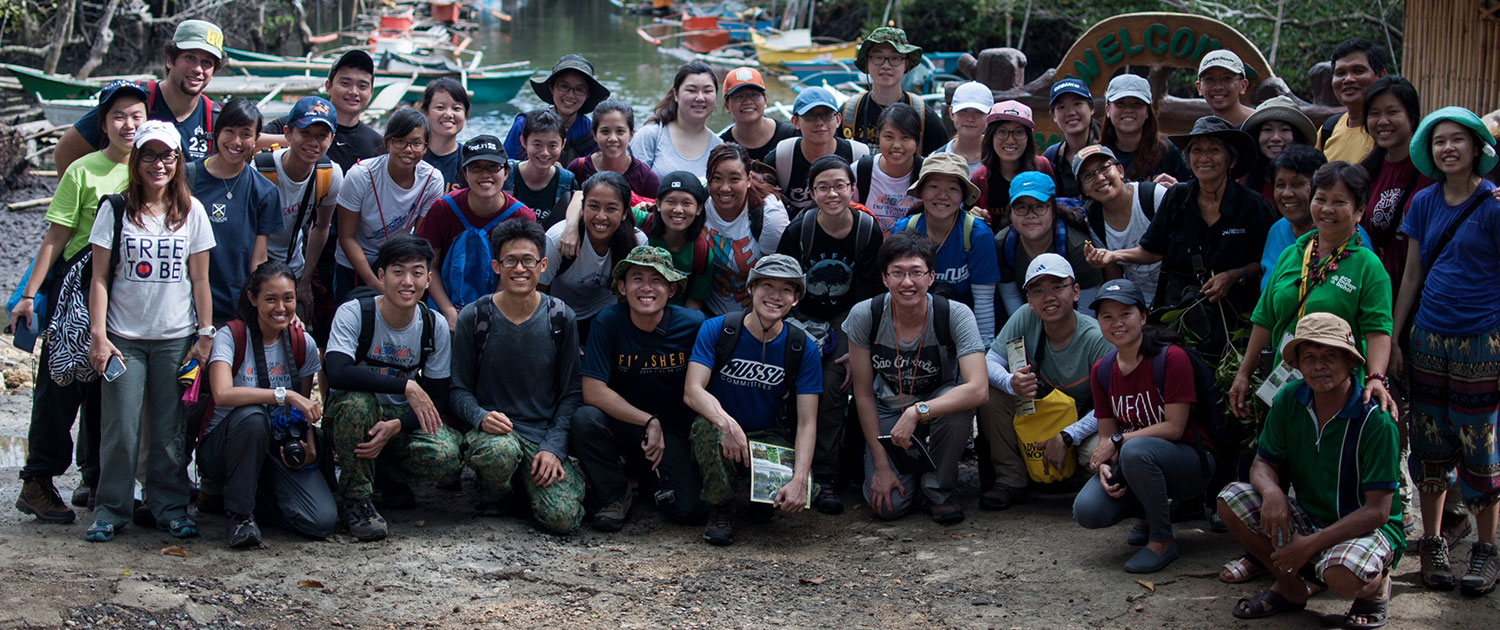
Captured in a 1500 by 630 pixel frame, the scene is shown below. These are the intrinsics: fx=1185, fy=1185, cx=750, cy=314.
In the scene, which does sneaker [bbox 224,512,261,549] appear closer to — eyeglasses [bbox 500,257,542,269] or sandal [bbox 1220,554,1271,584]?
eyeglasses [bbox 500,257,542,269]

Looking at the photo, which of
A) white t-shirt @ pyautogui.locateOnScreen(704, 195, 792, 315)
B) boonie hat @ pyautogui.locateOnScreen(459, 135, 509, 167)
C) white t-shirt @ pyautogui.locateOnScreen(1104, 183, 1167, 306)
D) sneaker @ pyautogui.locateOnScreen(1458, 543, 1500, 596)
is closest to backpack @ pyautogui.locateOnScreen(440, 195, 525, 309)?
boonie hat @ pyautogui.locateOnScreen(459, 135, 509, 167)

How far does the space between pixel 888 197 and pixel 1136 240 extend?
1.28m

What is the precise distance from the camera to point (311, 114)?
18.1ft

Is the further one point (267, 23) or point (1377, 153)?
point (267, 23)

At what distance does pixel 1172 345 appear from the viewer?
486 centimetres

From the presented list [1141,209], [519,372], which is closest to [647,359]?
[519,372]

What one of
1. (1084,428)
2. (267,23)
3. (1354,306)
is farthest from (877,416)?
(267,23)

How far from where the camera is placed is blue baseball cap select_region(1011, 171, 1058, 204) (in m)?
5.57

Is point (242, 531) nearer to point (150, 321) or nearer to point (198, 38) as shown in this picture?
point (150, 321)

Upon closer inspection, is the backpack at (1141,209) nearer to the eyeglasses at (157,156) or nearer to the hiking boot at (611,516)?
the hiking boot at (611,516)

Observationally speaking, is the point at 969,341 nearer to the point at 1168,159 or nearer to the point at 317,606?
the point at 1168,159

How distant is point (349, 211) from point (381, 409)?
116 centimetres

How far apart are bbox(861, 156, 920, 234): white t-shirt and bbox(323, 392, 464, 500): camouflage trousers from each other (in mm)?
2421

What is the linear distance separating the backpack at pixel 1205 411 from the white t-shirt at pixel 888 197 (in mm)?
1505
